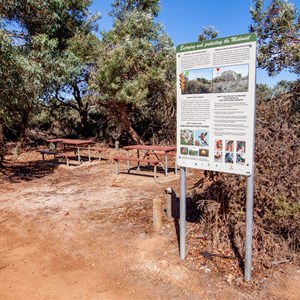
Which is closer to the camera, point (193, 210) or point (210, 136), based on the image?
point (210, 136)

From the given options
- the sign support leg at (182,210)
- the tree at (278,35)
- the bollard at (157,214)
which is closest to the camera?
the sign support leg at (182,210)

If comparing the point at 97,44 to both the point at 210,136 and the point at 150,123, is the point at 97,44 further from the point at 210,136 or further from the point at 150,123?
the point at 210,136

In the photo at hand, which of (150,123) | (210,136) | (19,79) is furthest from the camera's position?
(150,123)

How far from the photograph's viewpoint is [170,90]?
11180mm

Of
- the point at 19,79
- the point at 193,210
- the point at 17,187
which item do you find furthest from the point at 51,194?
the point at 193,210

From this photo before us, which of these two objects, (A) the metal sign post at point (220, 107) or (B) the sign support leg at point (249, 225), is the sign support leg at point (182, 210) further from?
(B) the sign support leg at point (249, 225)

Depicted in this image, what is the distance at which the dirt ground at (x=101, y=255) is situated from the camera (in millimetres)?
2711

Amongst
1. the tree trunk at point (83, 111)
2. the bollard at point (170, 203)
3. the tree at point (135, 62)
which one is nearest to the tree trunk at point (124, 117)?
the tree at point (135, 62)

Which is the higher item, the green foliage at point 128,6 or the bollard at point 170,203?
the green foliage at point 128,6

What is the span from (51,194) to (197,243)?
368cm

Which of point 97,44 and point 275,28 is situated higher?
point 97,44

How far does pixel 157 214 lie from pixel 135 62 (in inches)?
307

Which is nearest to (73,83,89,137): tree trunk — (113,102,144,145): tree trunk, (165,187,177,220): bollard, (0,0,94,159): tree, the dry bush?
(113,102,144,145): tree trunk

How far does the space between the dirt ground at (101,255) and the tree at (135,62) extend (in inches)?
205
